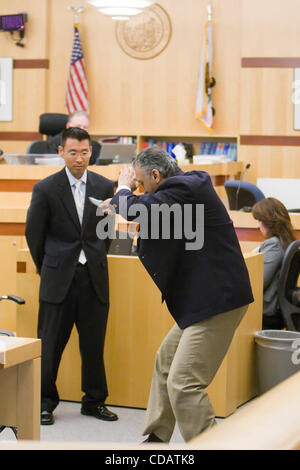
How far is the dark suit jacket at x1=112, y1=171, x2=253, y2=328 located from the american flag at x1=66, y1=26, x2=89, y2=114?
28.7 ft

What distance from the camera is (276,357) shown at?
4.37 metres

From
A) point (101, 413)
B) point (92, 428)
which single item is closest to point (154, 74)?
point (101, 413)

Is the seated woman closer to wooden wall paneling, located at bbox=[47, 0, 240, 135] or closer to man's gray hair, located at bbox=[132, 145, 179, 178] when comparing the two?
man's gray hair, located at bbox=[132, 145, 179, 178]

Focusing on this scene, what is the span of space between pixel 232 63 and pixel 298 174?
188cm

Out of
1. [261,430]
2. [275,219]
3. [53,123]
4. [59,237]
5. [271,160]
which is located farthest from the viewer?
[271,160]

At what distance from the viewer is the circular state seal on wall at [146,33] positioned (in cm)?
1138

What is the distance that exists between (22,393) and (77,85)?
31.5ft

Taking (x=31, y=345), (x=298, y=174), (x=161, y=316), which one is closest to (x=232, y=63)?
(x=298, y=174)

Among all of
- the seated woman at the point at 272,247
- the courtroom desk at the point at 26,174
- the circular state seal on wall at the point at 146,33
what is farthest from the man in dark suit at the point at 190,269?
the circular state seal on wall at the point at 146,33

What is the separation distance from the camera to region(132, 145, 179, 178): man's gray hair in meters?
3.07

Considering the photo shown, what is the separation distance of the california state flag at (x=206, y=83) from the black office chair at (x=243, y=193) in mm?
2886

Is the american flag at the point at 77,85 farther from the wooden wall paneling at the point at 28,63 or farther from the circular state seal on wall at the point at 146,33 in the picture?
the circular state seal on wall at the point at 146,33

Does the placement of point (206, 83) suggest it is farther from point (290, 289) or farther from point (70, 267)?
point (70, 267)
